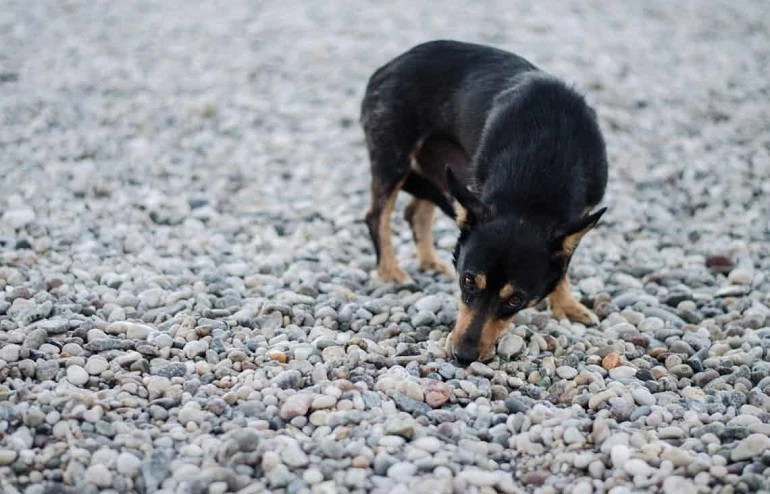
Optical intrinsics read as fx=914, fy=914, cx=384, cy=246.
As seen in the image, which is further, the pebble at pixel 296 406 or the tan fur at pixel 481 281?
the tan fur at pixel 481 281

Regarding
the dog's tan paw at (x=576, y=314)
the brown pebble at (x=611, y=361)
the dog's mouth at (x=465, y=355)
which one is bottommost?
the dog's tan paw at (x=576, y=314)

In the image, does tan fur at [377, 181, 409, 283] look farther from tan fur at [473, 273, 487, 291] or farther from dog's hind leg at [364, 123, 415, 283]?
tan fur at [473, 273, 487, 291]

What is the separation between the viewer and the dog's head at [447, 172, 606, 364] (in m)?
5.20

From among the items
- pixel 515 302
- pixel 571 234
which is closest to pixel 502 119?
pixel 571 234

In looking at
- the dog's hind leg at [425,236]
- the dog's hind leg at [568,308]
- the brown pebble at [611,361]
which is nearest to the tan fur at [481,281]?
the brown pebble at [611,361]

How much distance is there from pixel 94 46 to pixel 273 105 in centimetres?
351

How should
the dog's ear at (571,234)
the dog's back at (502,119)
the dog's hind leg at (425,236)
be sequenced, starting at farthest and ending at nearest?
the dog's hind leg at (425,236)
the dog's back at (502,119)
the dog's ear at (571,234)

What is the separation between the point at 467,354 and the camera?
5.25 meters

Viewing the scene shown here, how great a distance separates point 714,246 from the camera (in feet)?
24.6

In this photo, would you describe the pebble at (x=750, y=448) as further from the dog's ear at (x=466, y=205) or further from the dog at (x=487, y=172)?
the dog's ear at (x=466, y=205)

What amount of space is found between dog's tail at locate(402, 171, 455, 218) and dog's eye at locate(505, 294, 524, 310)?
4.95ft

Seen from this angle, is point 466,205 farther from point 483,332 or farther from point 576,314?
point 576,314

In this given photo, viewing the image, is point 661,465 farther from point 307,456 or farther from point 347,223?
point 347,223

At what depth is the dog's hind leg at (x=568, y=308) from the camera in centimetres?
622
